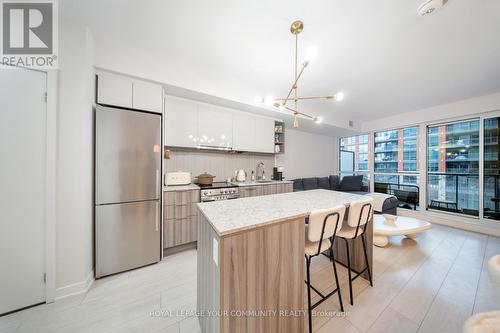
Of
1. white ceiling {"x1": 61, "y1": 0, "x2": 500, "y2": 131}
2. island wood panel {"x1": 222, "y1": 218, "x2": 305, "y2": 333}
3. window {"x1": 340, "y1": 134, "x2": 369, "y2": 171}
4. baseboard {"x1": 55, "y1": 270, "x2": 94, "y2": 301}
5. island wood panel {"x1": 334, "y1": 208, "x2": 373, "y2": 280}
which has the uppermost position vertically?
white ceiling {"x1": 61, "y1": 0, "x2": 500, "y2": 131}

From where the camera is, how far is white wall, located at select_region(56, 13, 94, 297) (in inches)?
65.6

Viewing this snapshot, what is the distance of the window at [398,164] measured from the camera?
14.6 ft

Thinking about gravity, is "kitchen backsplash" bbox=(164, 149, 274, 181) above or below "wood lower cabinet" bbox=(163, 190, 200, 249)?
above

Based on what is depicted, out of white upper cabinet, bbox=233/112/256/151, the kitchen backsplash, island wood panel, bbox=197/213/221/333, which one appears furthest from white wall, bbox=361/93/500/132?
island wood panel, bbox=197/213/221/333

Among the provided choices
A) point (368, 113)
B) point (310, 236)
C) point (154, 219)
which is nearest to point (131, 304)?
point (154, 219)

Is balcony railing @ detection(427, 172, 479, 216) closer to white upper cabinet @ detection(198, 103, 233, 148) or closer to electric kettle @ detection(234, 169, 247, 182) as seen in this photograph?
electric kettle @ detection(234, 169, 247, 182)

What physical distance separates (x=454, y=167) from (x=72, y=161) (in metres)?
6.91

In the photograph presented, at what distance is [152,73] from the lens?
7.42 feet

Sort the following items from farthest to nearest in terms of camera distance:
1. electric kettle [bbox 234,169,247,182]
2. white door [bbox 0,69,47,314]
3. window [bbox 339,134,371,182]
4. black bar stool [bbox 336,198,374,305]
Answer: window [bbox 339,134,371,182]
electric kettle [bbox 234,169,247,182]
black bar stool [bbox 336,198,374,305]
white door [bbox 0,69,47,314]

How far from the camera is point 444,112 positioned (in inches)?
150

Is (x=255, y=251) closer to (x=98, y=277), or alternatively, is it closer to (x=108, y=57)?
(x=98, y=277)

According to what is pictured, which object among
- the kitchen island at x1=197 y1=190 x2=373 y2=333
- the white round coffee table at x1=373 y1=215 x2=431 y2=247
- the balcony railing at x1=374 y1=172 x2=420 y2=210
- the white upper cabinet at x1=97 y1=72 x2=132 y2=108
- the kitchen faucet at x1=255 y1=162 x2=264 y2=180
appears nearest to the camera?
the kitchen island at x1=197 y1=190 x2=373 y2=333

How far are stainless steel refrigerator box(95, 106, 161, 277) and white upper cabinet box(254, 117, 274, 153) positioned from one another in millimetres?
1963

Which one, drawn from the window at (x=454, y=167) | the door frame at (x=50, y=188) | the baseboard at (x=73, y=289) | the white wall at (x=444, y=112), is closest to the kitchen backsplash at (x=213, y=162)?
the door frame at (x=50, y=188)
